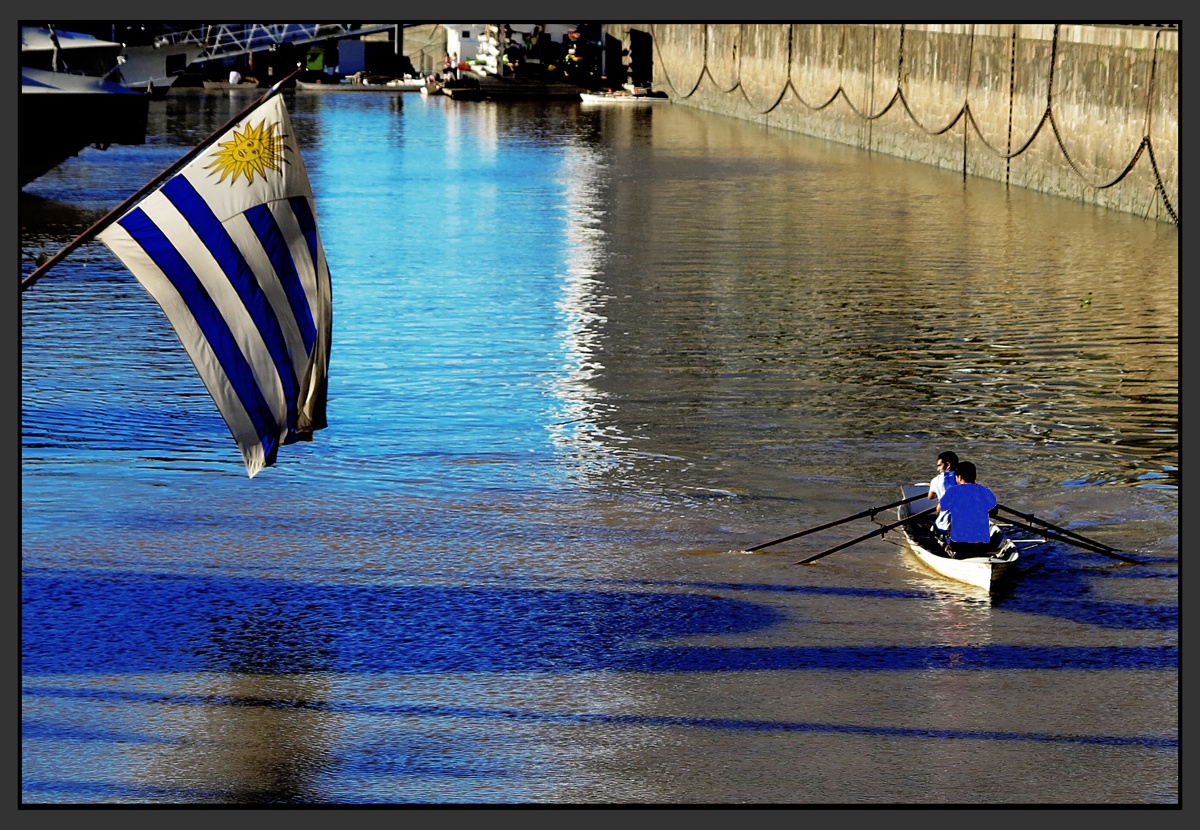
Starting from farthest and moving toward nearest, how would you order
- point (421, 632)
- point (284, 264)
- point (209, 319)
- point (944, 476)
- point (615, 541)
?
1. point (615, 541)
2. point (944, 476)
3. point (421, 632)
4. point (284, 264)
5. point (209, 319)

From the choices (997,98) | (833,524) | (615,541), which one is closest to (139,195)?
(615,541)

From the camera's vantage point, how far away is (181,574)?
16969 mm

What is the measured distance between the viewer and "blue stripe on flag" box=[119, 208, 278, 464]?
513 inches

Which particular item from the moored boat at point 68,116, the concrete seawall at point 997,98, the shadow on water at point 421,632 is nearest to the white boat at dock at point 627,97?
the concrete seawall at point 997,98

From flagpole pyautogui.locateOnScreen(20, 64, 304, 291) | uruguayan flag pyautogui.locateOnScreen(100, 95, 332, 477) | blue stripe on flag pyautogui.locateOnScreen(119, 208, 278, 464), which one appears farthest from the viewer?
uruguayan flag pyautogui.locateOnScreen(100, 95, 332, 477)

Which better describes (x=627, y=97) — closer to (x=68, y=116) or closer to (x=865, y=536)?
(x=68, y=116)

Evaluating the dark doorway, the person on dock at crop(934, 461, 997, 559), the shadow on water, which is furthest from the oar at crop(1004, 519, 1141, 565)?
the dark doorway

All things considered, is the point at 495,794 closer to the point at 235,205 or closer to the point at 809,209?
the point at 235,205

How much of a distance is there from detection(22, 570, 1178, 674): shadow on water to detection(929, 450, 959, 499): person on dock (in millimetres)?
1582

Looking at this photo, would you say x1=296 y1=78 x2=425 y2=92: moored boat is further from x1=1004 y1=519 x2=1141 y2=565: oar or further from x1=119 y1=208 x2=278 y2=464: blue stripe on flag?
x1=119 y1=208 x2=278 y2=464: blue stripe on flag

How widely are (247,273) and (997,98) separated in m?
37.1

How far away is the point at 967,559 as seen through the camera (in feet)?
54.9

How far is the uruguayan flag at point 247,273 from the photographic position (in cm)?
1321

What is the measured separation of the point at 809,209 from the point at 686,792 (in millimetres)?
32983
